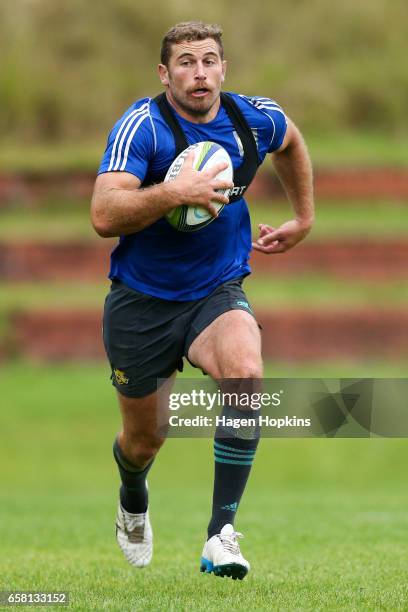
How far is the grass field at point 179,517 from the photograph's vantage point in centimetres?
694

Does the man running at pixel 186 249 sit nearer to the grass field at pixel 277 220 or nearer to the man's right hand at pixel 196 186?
the man's right hand at pixel 196 186

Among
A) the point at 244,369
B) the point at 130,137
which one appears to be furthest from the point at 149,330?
the point at 130,137

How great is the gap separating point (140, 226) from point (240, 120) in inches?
38.2

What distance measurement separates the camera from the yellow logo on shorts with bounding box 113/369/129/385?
7641 millimetres

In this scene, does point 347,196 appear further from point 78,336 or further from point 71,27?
point 71,27

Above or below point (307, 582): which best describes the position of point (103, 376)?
above

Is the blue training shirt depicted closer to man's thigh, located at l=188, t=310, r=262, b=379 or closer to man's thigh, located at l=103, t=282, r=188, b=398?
man's thigh, located at l=103, t=282, r=188, b=398

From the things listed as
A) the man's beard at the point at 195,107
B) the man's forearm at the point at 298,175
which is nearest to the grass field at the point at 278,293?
the man's forearm at the point at 298,175

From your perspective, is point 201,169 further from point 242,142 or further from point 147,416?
point 147,416

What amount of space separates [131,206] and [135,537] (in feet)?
8.04

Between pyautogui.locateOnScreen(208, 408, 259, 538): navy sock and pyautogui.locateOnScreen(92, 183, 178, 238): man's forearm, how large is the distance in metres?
1.09

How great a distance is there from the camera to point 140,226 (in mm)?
6926

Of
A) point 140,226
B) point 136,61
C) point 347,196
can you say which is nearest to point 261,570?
point 140,226

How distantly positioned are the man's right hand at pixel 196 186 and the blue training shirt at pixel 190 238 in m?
0.29
